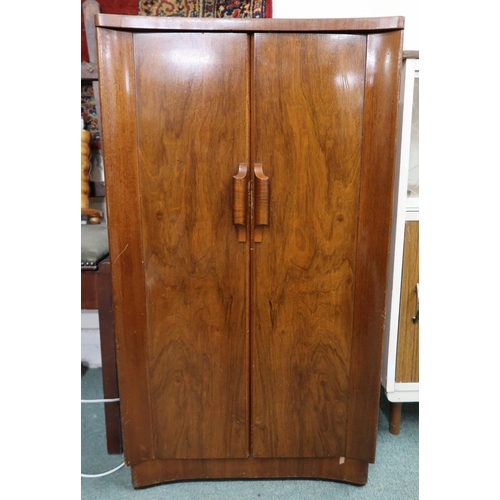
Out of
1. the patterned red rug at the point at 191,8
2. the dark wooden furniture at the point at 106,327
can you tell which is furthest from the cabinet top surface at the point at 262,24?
the dark wooden furniture at the point at 106,327

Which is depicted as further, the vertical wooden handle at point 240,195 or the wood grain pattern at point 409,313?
the wood grain pattern at point 409,313

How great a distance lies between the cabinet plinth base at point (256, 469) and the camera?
128cm

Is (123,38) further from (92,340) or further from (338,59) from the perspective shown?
(92,340)

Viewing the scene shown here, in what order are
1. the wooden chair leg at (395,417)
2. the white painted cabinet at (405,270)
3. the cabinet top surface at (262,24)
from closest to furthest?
the cabinet top surface at (262,24) < the white painted cabinet at (405,270) < the wooden chair leg at (395,417)

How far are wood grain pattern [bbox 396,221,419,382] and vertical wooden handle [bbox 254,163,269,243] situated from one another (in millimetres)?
521

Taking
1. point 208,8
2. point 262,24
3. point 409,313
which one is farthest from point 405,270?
point 208,8

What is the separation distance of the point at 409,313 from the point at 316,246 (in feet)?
1.60

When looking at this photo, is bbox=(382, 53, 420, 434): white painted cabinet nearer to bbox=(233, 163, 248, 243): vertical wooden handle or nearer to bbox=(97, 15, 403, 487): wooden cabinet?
bbox=(97, 15, 403, 487): wooden cabinet

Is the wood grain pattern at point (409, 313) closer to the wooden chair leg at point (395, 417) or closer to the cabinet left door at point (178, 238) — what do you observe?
the wooden chair leg at point (395, 417)

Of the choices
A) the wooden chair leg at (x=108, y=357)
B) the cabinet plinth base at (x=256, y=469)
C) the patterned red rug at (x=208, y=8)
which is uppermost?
the patterned red rug at (x=208, y=8)
